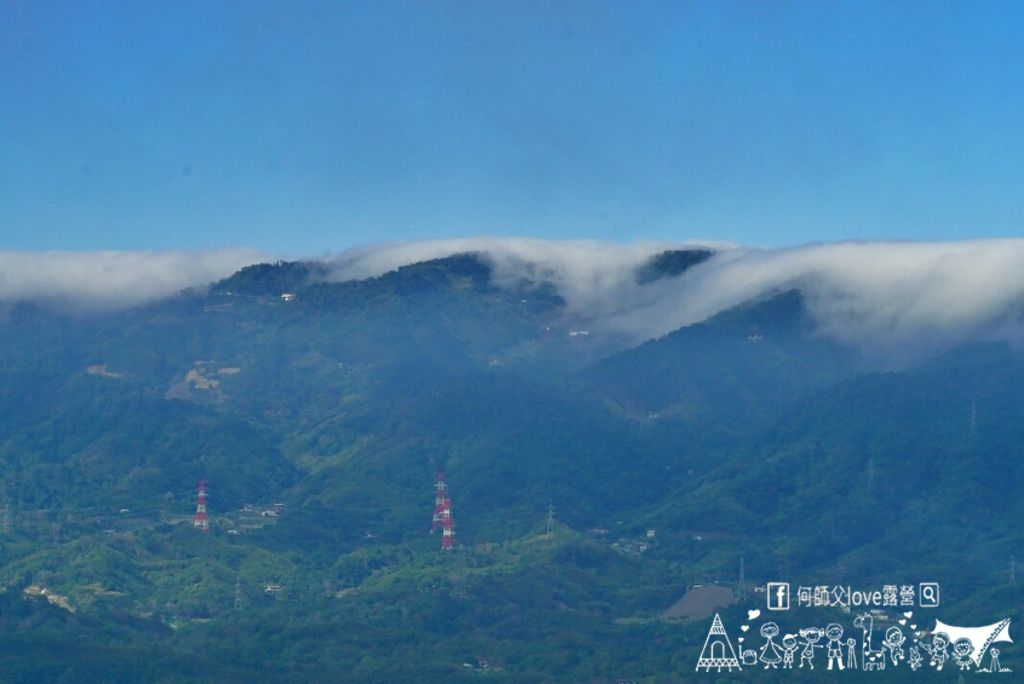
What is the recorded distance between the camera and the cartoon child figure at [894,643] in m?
101

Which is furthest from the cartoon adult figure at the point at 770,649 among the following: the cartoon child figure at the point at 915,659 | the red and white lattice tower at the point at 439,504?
the red and white lattice tower at the point at 439,504

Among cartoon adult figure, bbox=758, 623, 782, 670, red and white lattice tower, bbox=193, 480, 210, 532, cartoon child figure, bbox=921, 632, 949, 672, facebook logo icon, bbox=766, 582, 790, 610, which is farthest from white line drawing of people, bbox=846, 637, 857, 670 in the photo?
red and white lattice tower, bbox=193, 480, 210, 532

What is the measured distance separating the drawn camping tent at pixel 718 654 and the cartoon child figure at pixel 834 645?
12.4ft

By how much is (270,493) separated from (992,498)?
157 ft

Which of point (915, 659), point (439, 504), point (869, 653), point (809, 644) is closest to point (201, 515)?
point (439, 504)

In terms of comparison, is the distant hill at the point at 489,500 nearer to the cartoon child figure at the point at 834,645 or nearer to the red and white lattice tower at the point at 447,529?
the red and white lattice tower at the point at 447,529

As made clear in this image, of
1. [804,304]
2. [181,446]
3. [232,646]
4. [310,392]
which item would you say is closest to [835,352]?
[804,304]

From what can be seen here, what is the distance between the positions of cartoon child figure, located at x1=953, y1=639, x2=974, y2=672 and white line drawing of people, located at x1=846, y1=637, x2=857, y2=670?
13.6 ft

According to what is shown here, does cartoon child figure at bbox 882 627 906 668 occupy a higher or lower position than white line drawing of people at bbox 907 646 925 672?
higher

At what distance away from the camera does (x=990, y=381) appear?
16612 cm

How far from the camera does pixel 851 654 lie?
334 ft

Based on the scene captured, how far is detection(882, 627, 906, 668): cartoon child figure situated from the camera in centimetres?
10075

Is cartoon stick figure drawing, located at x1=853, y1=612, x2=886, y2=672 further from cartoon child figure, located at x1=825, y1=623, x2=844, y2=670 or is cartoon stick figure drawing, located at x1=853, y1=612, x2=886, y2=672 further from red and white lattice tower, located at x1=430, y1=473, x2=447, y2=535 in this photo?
red and white lattice tower, located at x1=430, y1=473, x2=447, y2=535

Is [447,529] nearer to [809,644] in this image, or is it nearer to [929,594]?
[929,594]
